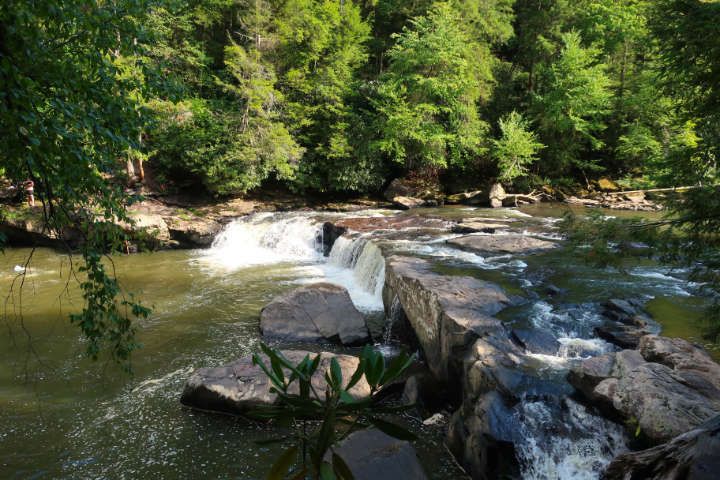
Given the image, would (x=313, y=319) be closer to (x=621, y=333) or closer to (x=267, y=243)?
(x=621, y=333)

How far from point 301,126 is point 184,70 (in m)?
6.38

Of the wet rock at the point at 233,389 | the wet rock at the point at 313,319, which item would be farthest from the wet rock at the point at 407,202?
the wet rock at the point at 233,389

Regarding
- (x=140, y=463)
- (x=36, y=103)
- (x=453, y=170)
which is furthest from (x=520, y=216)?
(x=36, y=103)

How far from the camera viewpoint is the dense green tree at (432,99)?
20.4 meters

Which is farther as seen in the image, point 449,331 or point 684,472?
point 449,331

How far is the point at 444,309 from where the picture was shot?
6.32 metres

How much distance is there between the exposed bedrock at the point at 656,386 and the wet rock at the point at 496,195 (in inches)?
579

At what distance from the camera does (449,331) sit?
234 inches

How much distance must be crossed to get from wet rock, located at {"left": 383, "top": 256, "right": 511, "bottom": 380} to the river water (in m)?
0.51

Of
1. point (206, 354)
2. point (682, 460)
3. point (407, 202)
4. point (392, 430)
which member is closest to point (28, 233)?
point (206, 354)

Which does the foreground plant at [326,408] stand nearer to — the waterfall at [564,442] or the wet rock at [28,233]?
the waterfall at [564,442]

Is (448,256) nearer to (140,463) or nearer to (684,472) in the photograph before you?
(140,463)

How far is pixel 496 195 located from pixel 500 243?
9.66 m

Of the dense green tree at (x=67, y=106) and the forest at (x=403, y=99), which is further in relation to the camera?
the forest at (x=403, y=99)
